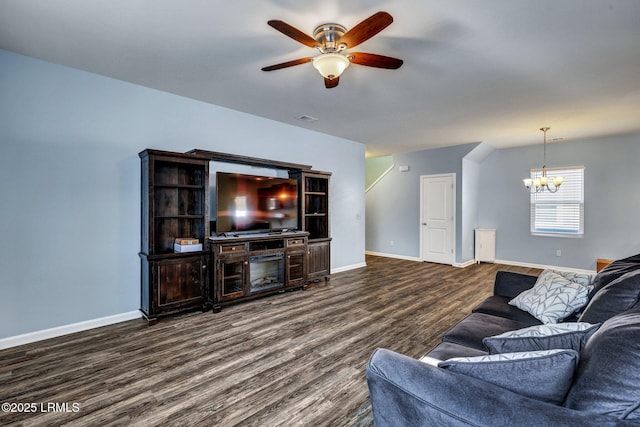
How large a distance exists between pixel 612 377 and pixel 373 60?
2.23 meters

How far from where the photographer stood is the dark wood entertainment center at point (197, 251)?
330 centimetres

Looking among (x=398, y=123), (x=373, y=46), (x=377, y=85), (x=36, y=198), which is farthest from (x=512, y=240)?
(x=36, y=198)

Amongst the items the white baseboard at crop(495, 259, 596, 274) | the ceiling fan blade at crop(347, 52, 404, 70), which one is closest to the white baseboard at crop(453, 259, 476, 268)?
the white baseboard at crop(495, 259, 596, 274)

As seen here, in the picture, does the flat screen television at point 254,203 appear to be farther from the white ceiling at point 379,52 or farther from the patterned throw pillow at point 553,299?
the patterned throw pillow at point 553,299

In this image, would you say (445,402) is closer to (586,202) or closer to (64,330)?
(64,330)

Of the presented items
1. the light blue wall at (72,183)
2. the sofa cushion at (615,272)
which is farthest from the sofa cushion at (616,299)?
the light blue wall at (72,183)

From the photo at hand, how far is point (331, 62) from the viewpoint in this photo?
2.26 metres

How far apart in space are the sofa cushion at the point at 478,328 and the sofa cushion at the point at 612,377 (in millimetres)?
856

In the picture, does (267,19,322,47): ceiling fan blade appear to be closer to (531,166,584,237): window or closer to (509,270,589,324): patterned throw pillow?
(509,270,589,324): patterned throw pillow

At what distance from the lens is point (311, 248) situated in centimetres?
492

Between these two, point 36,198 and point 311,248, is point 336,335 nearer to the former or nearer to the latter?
point 311,248

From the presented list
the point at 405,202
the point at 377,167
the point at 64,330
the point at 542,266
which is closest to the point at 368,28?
the point at 64,330

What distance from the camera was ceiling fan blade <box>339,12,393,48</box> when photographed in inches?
69.6

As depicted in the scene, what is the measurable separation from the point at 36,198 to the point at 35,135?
1.98 ft
